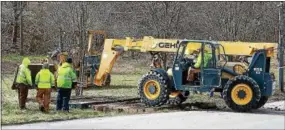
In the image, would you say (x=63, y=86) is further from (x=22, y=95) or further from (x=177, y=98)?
(x=177, y=98)

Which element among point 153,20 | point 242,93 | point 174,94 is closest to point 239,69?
point 242,93

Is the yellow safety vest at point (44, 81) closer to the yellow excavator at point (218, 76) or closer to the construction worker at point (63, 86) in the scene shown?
the construction worker at point (63, 86)

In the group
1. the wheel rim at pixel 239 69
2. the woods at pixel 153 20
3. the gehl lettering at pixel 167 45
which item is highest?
the woods at pixel 153 20

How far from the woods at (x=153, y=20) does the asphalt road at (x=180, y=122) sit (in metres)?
7.40

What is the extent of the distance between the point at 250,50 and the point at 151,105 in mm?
3623

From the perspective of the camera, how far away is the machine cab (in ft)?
59.4

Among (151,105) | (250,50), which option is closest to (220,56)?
(250,50)

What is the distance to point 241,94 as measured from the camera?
17.5 m

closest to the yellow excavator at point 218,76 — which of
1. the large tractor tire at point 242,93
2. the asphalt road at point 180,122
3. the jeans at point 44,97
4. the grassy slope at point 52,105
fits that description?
the large tractor tire at point 242,93

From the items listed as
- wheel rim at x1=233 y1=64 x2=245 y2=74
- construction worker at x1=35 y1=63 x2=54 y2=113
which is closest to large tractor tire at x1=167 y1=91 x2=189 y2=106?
wheel rim at x1=233 y1=64 x2=245 y2=74

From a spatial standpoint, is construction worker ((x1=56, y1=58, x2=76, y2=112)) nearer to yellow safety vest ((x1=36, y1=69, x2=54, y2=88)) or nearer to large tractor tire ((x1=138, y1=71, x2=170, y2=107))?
yellow safety vest ((x1=36, y1=69, x2=54, y2=88))

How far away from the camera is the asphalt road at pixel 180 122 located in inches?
536

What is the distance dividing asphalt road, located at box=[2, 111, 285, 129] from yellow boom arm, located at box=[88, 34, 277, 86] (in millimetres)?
2251

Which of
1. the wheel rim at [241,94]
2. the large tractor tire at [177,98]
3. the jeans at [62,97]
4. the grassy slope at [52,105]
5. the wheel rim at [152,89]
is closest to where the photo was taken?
Answer: the grassy slope at [52,105]
